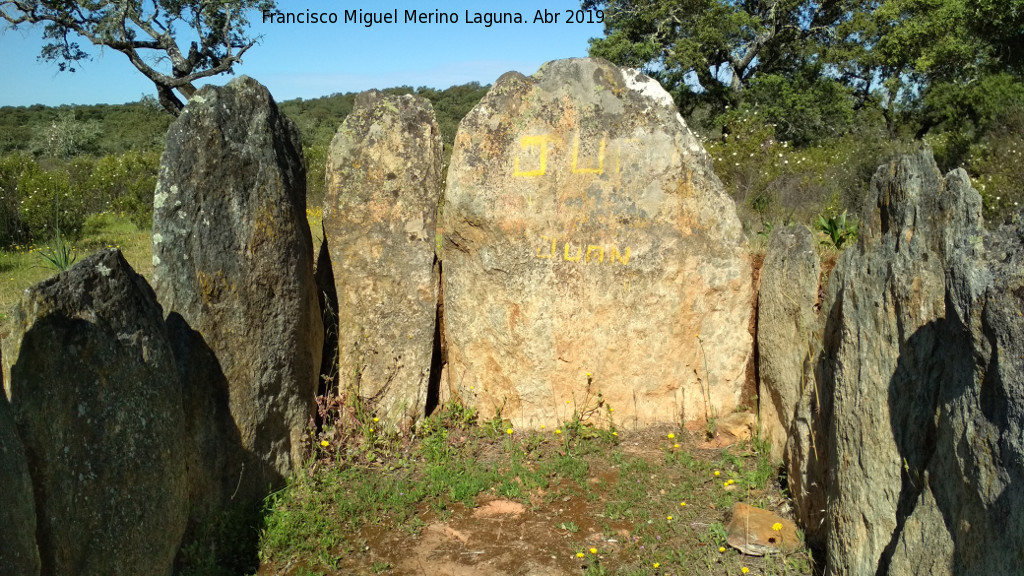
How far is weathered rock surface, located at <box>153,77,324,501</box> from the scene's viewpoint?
4.33 meters

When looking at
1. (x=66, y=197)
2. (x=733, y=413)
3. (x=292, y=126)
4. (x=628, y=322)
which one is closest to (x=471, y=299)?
(x=628, y=322)

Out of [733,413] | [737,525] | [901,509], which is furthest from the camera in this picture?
[733,413]

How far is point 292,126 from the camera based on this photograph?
5359 millimetres

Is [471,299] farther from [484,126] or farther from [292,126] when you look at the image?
[292,126]

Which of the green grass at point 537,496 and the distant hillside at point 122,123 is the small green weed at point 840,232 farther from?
the distant hillside at point 122,123

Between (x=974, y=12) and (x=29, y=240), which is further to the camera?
(x=974, y=12)

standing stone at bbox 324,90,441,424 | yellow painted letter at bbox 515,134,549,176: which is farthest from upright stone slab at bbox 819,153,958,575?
standing stone at bbox 324,90,441,424

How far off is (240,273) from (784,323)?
3.43 meters

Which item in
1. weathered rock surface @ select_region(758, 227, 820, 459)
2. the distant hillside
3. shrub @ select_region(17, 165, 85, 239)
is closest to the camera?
weathered rock surface @ select_region(758, 227, 820, 459)

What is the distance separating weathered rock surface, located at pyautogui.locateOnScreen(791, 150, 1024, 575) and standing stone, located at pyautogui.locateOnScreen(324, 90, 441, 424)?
8.95 feet

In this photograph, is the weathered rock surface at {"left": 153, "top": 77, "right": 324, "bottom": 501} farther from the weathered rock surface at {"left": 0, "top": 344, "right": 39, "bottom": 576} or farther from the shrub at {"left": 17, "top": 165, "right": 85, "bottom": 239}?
the shrub at {"left": 17, "top": 165, "right": 85, "bottom": 239}

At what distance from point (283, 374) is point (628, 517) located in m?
2.27

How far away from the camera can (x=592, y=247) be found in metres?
5.56

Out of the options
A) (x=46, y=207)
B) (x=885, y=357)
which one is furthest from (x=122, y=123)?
(x=885, y=357)
